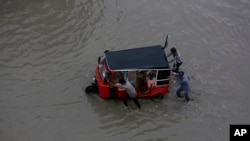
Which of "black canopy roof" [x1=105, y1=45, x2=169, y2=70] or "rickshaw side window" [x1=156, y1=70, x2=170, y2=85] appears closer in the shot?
"black canopy roof" [x1=105, y1=45, x2=169, y2=70]

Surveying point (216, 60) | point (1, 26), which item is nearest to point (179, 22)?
point (216, 60)

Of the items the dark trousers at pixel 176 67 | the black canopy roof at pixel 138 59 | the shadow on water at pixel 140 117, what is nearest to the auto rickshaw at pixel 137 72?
the black canopy roof at pixel 138 59

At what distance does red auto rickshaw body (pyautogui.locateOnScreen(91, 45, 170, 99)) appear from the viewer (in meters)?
14.8

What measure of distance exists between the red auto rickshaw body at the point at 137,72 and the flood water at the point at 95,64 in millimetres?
691

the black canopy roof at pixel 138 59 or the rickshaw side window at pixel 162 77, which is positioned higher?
the black canopy roof at pixel 138 59

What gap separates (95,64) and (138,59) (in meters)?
3.03

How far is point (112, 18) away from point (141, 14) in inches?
62.0

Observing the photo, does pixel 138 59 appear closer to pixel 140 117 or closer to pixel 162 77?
pixel 162 77

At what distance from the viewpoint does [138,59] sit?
1506 cm

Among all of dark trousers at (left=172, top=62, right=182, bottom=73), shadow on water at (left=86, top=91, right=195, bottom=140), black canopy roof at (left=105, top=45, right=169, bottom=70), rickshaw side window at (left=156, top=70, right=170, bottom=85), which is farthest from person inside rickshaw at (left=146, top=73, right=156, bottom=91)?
dark trousers at (left=172, top=62, right=182, bottom=73)

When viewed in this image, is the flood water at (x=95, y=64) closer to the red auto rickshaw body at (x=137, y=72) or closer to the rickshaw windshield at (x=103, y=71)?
the red auto rickshaw body at (x=137, y=72)

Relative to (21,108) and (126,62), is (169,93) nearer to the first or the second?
(126,62)

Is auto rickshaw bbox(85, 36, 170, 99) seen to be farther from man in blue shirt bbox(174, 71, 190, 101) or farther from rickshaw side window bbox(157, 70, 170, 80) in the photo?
man in blue shirt bbox(174, 71, 190, 101)

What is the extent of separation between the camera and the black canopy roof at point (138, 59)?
48.5ft
